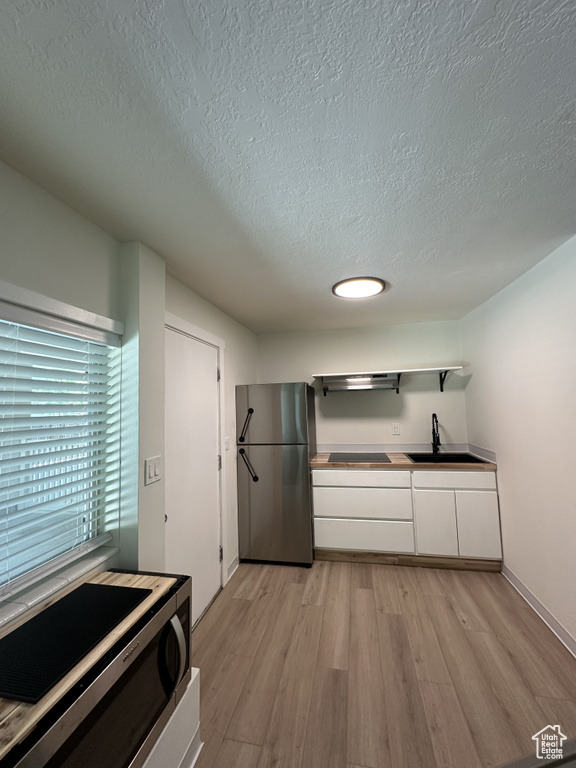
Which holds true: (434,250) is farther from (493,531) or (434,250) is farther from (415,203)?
(493,531)

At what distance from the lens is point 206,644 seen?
1896 millimetres

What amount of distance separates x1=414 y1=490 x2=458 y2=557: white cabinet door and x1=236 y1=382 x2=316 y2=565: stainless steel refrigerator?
100cm

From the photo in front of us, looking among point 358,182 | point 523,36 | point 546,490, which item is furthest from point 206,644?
point 523,36

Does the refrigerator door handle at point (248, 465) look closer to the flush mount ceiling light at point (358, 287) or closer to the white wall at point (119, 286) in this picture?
the white wall at point (119, 286)

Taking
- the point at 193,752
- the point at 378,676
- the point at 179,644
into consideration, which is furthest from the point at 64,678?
the point at 378,676

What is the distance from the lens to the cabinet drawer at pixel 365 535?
2750 millimetres

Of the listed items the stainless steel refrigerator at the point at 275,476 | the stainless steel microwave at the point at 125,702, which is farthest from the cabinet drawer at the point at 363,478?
the stainless steel microwave at the point at 125,702

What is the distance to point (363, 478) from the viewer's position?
286 centimetres

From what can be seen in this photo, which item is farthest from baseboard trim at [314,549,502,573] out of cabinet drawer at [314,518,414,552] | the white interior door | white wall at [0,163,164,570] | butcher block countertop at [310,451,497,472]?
white wall at [0,163,164,570]

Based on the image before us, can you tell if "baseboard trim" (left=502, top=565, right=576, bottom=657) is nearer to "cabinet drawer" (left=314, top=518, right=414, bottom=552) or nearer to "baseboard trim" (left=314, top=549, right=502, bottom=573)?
"baseboard trim" (left=314, top=549, right=502, bottom=573)

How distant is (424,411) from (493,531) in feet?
4.15

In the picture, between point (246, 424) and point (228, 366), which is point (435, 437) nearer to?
point (246, 424)

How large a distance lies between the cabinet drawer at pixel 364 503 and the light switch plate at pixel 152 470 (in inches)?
68.6

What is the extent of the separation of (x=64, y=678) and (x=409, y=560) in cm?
274
